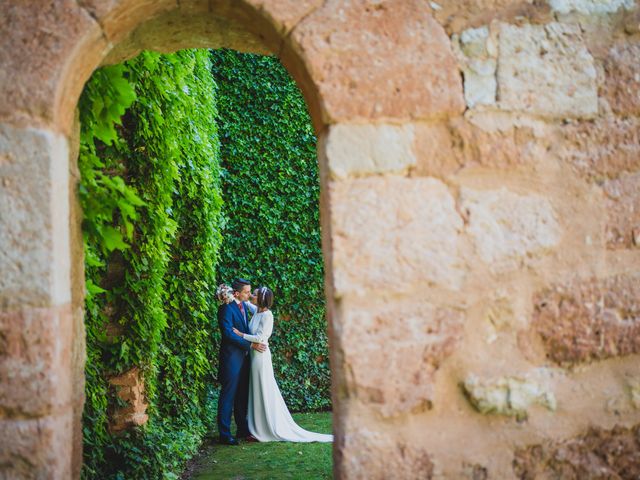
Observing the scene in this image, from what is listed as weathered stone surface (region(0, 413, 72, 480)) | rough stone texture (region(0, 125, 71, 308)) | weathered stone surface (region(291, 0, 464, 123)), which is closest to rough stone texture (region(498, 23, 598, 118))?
weathered stone surface (region(291, 0, 464, 123))

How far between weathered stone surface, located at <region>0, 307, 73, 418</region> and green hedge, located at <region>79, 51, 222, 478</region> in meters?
0.46

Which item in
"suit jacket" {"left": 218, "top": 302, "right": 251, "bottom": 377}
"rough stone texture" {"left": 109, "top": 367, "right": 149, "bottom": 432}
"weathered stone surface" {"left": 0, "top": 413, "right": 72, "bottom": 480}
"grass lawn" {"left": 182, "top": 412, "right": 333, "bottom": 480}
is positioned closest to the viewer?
"weathered stone surface" {"left": 0, "top": 413, "right": 72, "bottom": 480}

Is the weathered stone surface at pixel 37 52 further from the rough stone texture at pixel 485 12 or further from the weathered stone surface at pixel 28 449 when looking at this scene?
the rough stone texture at pixel 485 12

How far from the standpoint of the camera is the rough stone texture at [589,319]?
174 centimetres

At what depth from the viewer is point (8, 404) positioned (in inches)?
61.7

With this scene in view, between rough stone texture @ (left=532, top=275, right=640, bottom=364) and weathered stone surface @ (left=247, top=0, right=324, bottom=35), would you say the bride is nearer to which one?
rough stone texture @ (left=532, top=275, right=640, bottom=364)

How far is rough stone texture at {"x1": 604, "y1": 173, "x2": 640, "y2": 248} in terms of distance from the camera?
1803 millimetres

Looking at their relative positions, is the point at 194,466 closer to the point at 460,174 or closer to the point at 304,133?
the point at 460,174

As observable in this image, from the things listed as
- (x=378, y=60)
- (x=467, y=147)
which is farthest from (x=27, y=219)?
(x=467, y=147)

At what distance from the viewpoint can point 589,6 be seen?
72.7 inches

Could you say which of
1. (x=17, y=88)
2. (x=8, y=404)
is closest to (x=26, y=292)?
(x=8, y=404)

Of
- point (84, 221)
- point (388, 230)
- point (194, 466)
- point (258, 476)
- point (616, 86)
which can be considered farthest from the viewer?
point (194, 466)

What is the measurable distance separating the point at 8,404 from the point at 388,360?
1077mm

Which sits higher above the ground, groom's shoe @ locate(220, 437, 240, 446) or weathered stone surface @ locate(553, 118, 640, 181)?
weathered stone surface @ locate(553, 118, 640, 181)
